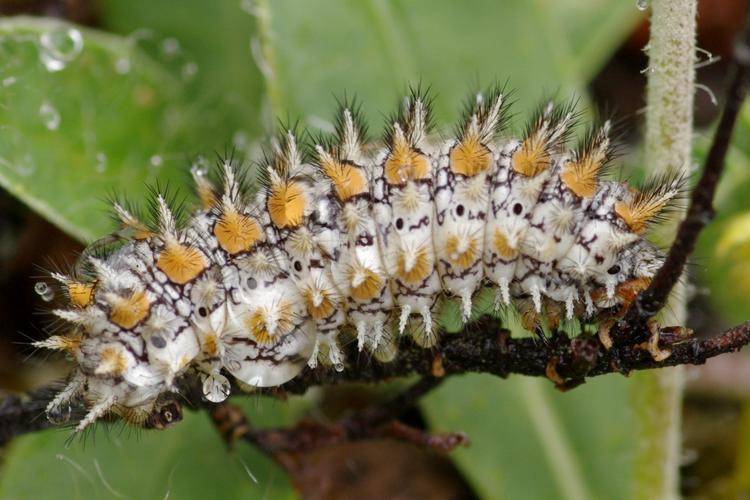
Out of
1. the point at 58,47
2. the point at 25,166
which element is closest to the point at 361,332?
the point at 25,166

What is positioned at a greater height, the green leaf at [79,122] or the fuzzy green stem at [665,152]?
the fuzzy green stem at [665,152]

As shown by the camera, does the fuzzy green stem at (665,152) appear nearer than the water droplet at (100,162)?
Yes

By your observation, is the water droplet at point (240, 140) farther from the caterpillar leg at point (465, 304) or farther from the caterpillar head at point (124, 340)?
the caterpillar leg at point (465, 304)

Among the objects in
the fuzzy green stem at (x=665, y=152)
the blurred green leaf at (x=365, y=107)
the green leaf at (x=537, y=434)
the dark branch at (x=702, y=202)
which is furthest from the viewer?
the green leaf at (x=537, y=434)

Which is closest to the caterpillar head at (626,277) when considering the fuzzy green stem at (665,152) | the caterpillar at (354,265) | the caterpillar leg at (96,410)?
the caterpillar at (354,265)

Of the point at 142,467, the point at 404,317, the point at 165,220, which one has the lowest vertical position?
the point at 142,467

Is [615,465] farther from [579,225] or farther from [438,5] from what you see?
[438,5]

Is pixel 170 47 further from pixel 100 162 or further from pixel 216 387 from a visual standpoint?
pixel 216 387
